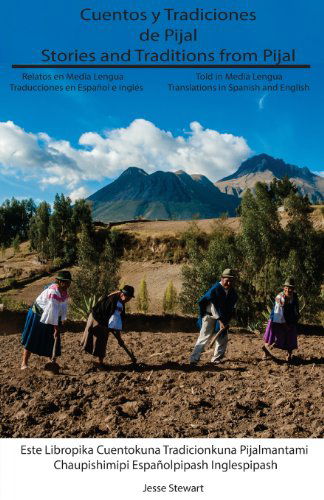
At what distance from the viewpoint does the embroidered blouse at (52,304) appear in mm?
→ 5859

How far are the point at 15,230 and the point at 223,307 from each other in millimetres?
70209

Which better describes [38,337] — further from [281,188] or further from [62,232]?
[62,232]

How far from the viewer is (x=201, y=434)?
4.00 meters

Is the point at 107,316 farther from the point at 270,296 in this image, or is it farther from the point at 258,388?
the point at 270,296

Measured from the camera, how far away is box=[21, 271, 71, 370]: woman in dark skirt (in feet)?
19.2

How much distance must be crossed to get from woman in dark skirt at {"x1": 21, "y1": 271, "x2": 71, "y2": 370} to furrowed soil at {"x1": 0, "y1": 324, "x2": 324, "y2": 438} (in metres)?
0.35

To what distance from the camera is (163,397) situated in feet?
16.7

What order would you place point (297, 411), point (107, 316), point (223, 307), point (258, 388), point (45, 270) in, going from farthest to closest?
1. point (45, 270)
2. point (223, 307)
3. point (107, 316)
4. point (258, 388)
5. point (297, 411)

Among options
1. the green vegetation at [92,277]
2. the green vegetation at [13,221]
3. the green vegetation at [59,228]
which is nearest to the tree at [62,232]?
the green vegetation at [59,228]

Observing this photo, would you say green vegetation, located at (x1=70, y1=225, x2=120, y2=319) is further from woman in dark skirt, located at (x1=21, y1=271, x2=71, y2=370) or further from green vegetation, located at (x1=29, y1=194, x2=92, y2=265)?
green vegetation, located at (x1=29, y1=194, x2=92, y2=265)

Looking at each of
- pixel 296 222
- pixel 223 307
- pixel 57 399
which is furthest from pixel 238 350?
pixel 296 222

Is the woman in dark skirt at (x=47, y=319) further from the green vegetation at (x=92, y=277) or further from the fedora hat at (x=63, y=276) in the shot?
the green vegetation at (x=92, y=277)

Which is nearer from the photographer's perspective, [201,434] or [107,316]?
[201,434]

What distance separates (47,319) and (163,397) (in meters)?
1.97
